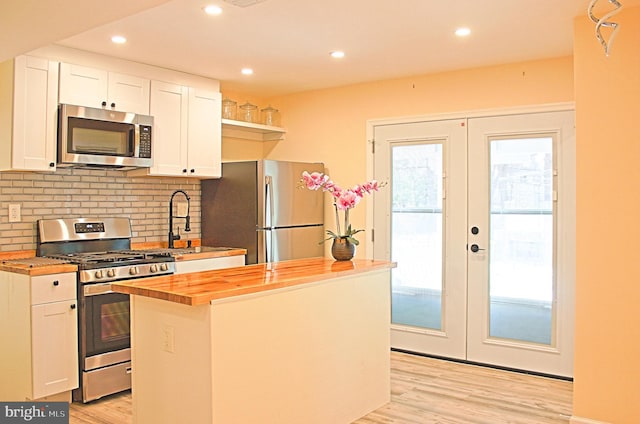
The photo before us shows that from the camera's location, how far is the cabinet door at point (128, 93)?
4.25 m

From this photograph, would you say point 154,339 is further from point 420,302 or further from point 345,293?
point 420,302

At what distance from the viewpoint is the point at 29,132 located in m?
3.78

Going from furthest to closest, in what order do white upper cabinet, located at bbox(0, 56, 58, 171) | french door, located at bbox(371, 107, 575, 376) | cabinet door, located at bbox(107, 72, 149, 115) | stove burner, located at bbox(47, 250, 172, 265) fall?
french door, located at bbox(371, 107, 575, 376), cabinet door, located at bbox(107, 72, 149, 115), stove burner, located at bbox(47, 250, 172, 265), white upper cabinet, located at bbox(0, 56, 58, 171)

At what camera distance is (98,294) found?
381 cm

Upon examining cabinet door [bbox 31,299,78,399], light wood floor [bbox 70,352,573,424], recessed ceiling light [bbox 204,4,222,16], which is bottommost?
light wood floor [bbox 70,352,573,424]

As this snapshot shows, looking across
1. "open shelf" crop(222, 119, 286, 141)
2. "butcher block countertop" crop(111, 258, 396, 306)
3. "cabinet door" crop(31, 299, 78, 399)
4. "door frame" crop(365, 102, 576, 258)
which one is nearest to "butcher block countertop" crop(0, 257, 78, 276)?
"cabinet door" crop(31, 299, 78, 399)

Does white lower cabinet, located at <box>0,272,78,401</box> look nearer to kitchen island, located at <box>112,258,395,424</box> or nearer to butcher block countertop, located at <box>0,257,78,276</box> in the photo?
butcher block countertop, located at <box>0,257,78,276</box>

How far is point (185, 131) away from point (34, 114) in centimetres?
124

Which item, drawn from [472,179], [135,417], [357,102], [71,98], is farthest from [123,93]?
[472,179]

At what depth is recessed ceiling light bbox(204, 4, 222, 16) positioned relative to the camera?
3219 mm

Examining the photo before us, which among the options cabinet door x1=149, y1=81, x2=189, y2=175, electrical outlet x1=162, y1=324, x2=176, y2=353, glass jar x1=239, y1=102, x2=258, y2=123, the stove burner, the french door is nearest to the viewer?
electrical outlet x1=162, y1=324, x2=176, y2=353

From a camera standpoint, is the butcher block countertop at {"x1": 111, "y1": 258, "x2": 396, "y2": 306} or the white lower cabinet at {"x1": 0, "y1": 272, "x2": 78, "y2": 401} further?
the white lower cabinet at {"x1": 0, "y1": 272, "x2": 78, "y2": 401}

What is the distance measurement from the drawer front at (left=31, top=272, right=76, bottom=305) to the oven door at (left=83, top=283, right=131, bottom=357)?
0.10 m

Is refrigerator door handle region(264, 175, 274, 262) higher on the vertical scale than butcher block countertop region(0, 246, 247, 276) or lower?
higher
